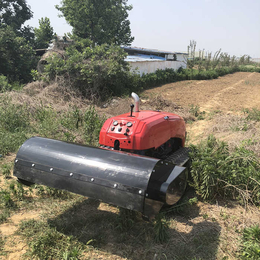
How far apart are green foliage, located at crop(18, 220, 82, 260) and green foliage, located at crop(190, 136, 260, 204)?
226 cm

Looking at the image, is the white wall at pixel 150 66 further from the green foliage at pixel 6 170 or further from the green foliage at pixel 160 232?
the green foliage at pixel 160 232

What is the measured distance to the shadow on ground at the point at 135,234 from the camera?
3.09 metres

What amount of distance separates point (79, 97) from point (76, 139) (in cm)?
535

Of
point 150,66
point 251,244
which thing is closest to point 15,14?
point 150,66

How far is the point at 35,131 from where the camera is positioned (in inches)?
293

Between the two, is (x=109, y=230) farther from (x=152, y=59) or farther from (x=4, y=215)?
(x=152, y=59)

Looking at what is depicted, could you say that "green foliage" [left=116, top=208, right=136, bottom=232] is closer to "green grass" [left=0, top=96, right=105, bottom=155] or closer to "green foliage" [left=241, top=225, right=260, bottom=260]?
"green foliage" [left=241, top=225, right=260, bottom=260]

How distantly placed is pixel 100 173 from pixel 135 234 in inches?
46.1

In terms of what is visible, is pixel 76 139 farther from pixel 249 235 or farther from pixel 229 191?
pixel 249 235

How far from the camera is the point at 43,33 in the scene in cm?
2012

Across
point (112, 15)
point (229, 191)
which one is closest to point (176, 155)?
point (229, 191)

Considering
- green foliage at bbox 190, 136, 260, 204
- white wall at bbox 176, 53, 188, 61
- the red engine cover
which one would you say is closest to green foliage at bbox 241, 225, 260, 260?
green foliage at bbox 190, 136, 260, 204

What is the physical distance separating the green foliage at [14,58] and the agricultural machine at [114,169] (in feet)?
44.0

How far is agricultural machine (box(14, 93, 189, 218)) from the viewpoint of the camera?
2.72m
